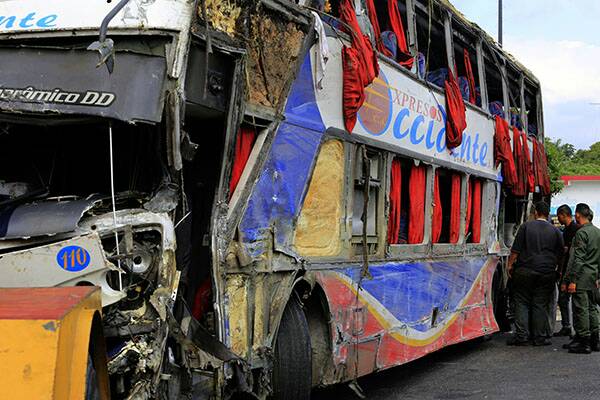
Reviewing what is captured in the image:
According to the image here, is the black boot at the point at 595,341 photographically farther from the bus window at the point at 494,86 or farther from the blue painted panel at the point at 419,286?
the bus window at the point at 494,86

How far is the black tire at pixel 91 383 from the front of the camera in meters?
3.75

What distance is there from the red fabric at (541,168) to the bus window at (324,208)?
8.22m

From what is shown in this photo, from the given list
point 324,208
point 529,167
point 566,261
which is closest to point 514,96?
point 529,167

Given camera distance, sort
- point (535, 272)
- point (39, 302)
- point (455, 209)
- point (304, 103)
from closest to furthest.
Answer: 1. point (39, 302)
2. point (304, 103)
3. point (455, 209)
4. point (535, 272)

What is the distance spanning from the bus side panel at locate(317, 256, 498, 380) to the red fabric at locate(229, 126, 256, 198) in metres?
1.40

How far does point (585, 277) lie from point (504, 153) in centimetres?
221

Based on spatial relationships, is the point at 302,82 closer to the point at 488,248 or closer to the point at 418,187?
the point at 418,187

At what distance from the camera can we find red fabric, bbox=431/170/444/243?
32.1 feet

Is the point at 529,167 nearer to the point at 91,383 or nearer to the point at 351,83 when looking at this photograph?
the point at 351,83

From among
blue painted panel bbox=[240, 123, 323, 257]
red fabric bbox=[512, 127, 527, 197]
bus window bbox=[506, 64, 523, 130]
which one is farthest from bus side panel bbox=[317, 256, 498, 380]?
bus window bbox=[506, 64, 523, 130]

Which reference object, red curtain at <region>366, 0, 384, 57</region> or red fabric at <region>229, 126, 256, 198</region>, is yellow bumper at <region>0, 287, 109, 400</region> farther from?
red curtain at <region>366, 0, 384, 57</region>

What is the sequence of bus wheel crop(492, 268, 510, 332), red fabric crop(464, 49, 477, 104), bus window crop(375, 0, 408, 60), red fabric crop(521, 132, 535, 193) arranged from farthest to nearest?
red fabric crop(521, 132, 535, 193)
bus wheel crop(492, 268, 510, 332)
red fabric crop(464, 49, 477, 104)
bus window crop(375, 0, 408, 60)

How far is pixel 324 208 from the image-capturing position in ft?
23.0

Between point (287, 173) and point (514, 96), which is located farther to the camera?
point (514, 96)
